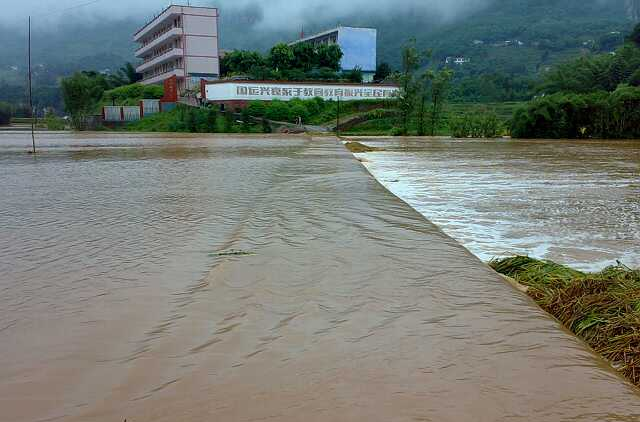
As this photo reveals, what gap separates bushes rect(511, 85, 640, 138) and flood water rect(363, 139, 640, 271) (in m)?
17.3

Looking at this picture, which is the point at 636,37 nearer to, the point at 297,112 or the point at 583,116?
the point at 583,116

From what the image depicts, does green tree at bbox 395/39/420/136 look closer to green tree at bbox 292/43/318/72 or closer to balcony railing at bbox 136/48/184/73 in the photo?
green tree at bbox 292/43/318/72

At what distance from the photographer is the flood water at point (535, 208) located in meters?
3.57

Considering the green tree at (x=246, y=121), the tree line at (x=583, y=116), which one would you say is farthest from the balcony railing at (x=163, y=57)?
the tree line at (x=583, y=116)

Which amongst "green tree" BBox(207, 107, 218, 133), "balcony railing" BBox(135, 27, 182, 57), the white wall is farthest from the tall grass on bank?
"balcony railing" BBox(135, 27, 182, 57)

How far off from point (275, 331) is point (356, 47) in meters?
49.7

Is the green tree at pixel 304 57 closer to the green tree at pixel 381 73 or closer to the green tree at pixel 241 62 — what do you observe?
the green tree at pixel 241 62

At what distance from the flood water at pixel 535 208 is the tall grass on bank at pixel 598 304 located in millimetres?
589

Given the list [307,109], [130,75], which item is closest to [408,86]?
[307,109]

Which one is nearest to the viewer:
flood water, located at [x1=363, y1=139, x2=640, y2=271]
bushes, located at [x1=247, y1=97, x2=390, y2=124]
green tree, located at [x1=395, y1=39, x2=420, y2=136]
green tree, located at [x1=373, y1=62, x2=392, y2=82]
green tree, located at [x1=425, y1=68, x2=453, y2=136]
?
flood water, located at [x1=363, y1=139, x2=640, y2=271]

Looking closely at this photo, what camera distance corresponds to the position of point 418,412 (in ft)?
4.85

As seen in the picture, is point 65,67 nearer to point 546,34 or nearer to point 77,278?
point 546,34

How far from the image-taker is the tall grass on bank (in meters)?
1.93

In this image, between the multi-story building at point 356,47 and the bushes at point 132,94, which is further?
the multi-story building at point 356,47
